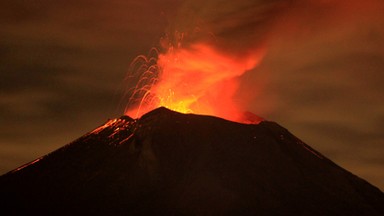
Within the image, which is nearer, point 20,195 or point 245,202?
point 245,202

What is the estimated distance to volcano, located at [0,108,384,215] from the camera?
67.2m

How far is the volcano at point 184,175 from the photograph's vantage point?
67.2 m

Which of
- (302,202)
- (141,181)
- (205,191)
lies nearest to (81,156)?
(141,181)

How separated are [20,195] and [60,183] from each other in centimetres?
402

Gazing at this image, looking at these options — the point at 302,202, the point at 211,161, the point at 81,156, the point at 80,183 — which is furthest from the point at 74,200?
the point at 302,202

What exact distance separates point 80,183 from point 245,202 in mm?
16502

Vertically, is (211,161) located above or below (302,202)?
above

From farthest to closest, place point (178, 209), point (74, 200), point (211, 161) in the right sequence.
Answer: point (211, 161) → point (74, 200) → point (178, 209)

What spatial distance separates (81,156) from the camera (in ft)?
253

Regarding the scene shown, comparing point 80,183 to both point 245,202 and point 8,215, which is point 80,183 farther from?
point 245,202

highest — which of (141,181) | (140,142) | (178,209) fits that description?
(140,142)

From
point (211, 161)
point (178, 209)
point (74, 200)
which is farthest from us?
point (211, 161)

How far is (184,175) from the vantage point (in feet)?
234

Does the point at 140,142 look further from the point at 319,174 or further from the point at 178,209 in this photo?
the point at 319,174
